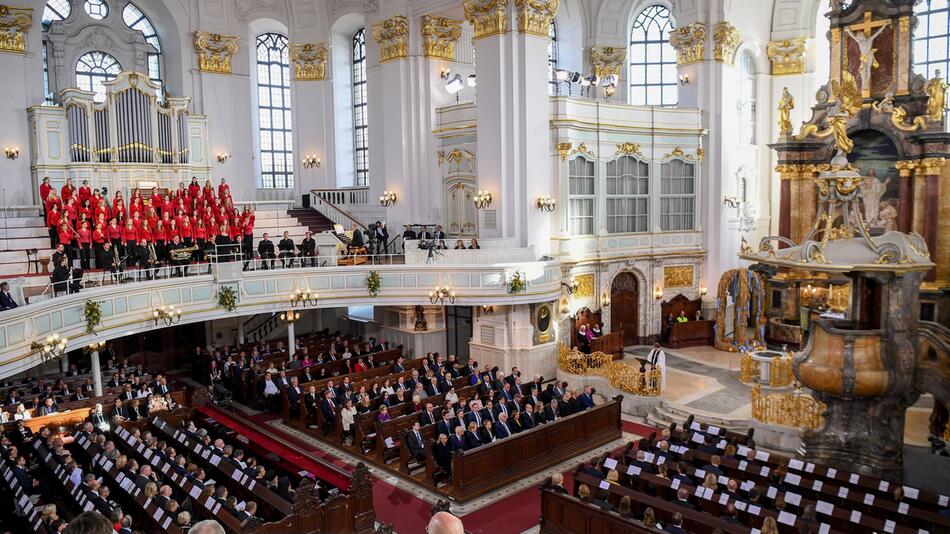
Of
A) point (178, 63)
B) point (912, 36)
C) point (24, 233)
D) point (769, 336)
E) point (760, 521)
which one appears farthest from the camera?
point (178, 63)

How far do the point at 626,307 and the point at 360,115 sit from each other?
14941 mm

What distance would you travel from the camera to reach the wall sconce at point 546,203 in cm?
2528

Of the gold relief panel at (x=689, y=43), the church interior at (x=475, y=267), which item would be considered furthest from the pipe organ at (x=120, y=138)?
the gold relief panel at (x=689, y=43)

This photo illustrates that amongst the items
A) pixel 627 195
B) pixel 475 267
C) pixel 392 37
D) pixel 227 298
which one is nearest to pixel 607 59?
pixel 627 195

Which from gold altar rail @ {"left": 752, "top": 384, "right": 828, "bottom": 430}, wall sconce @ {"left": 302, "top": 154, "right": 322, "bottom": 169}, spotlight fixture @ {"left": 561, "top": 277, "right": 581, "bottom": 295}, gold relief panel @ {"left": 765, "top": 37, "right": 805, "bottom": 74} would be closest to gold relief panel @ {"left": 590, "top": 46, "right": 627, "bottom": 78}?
gold relief panel @ {"left": 765, "top": 37, "right": 805, "bottom": 74}

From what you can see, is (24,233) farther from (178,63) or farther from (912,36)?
(912,36)

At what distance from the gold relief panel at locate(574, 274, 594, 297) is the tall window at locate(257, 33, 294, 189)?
14756 millimetres

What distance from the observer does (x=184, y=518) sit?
11188 millimetres

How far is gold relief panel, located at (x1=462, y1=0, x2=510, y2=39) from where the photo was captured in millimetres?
24688

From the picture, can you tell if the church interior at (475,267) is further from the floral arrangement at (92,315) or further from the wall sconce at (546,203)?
the wall sconce at (546,203)

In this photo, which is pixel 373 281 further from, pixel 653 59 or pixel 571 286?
pixel 653 59

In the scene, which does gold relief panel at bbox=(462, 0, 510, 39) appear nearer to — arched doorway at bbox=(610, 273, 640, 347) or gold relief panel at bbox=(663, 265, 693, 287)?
arched doorway at bbox=(610, 273, 640, 347)

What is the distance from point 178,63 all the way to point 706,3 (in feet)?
72.0

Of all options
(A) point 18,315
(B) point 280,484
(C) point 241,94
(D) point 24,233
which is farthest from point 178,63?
(B) point 280,484
